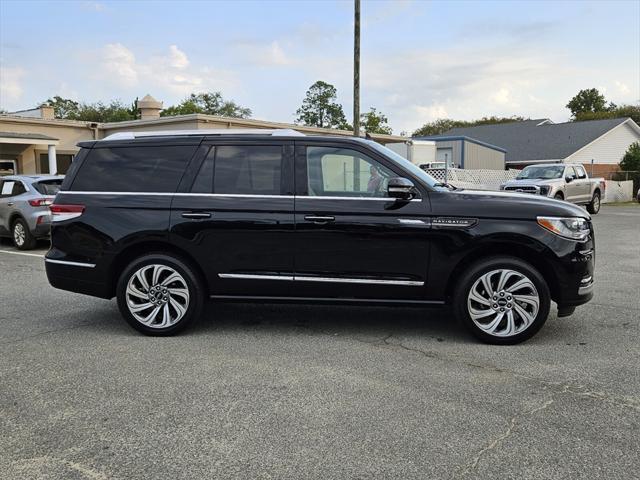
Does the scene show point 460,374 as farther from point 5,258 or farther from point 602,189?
point 602,189

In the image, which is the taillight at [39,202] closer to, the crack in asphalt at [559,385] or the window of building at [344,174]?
the window of building at [344,174]

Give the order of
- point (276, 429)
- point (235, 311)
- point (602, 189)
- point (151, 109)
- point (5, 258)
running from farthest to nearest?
point (151, 109), point (602, 189), point (5, 258), point (235, 311), point (276, 429)

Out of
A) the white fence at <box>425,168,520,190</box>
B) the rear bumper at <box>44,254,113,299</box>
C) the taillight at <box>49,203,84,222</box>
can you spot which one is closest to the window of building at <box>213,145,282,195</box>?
the taillight at <box>49,203,84,222</box>

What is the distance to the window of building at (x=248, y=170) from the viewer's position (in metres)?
5.39

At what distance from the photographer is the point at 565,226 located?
5090 mm

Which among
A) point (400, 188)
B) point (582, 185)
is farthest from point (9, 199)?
point (582, 185)

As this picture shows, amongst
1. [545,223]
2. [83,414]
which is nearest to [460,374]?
[545,223]

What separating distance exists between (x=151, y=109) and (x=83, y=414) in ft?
75.0

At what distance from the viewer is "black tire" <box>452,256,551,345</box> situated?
507 cm

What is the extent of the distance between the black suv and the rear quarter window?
11 millimetres

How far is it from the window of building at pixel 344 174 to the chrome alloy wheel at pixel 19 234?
8657 millimetres

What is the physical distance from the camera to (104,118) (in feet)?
228

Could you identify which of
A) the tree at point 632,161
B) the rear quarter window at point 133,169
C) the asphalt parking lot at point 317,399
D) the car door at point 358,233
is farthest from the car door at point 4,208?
the tree at point 632,161

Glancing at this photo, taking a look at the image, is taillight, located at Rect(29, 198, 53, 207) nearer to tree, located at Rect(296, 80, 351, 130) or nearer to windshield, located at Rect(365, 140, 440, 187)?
windshield, located at Rect(365, 140, 440, 187)
